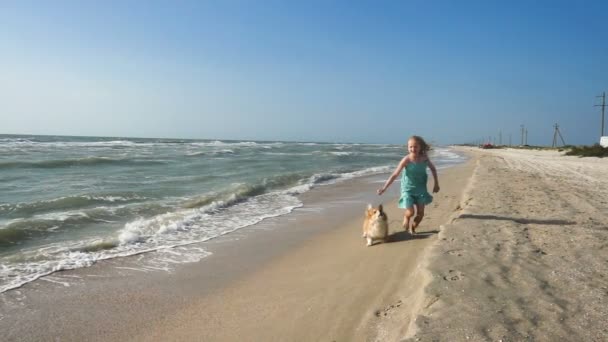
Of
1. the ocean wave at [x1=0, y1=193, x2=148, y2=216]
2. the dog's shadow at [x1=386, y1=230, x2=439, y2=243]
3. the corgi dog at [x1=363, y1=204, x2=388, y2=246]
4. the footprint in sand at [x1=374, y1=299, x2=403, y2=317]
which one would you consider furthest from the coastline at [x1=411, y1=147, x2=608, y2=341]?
the ocean wave at [x1=0, y1=193, x2=148, y2=216]

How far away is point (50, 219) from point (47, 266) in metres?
2.93

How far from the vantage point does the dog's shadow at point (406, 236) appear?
5.38 meters

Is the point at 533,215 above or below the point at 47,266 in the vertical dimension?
above

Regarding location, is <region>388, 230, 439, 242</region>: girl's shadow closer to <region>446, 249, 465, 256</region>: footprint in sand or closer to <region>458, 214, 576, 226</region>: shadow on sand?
<region>458, 214, 576, 226</region>: shadow on sand

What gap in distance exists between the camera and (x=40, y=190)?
1088 cm

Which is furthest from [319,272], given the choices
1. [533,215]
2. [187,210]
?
[187,210]

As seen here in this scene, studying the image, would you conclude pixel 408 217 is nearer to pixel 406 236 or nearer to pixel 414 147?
pixel 406 236

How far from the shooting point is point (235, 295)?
3.92m

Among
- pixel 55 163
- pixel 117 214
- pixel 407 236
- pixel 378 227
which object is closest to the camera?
pixel 378 227

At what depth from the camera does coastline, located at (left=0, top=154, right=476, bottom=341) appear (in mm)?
3137

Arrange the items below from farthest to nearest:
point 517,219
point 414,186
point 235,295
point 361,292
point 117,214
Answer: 1. point 117,214
2. point 517,219
3. point 414,186
4. point 235,295
5. point 361,292

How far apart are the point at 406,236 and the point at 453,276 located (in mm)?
2150

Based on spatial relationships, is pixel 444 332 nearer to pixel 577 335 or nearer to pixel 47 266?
pixel 577 335

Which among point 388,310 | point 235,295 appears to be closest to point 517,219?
point 388,310
